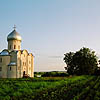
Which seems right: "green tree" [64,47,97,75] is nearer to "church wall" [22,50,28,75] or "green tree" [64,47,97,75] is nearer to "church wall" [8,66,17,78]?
"church wall" [22,50,28,75]

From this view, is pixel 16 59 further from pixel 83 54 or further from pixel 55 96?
pixel 55 96

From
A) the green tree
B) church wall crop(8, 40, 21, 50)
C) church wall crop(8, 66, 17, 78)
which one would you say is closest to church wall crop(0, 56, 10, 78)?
church wall crop(8, 66, 17, 78)

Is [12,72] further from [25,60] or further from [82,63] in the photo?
[82,63]

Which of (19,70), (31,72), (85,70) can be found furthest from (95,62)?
(19,70)

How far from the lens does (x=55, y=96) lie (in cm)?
1299

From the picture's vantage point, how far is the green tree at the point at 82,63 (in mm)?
48469

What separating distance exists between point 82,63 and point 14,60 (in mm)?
18915

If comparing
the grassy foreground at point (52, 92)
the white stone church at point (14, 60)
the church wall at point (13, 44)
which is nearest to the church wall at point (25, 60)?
the white stone church at point (14, 60)

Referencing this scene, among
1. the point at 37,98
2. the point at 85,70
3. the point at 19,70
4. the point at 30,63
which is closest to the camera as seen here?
the point at 37,98

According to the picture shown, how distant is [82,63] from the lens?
4853 cm

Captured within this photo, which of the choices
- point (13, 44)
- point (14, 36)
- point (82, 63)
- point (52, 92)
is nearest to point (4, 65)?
point (13, 44)

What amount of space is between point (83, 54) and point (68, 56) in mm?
4514

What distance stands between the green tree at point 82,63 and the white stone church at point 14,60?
42.8 feet

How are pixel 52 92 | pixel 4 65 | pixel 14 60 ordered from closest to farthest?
pixel 52 92 < pixel 4 65 < pixel 14 60
